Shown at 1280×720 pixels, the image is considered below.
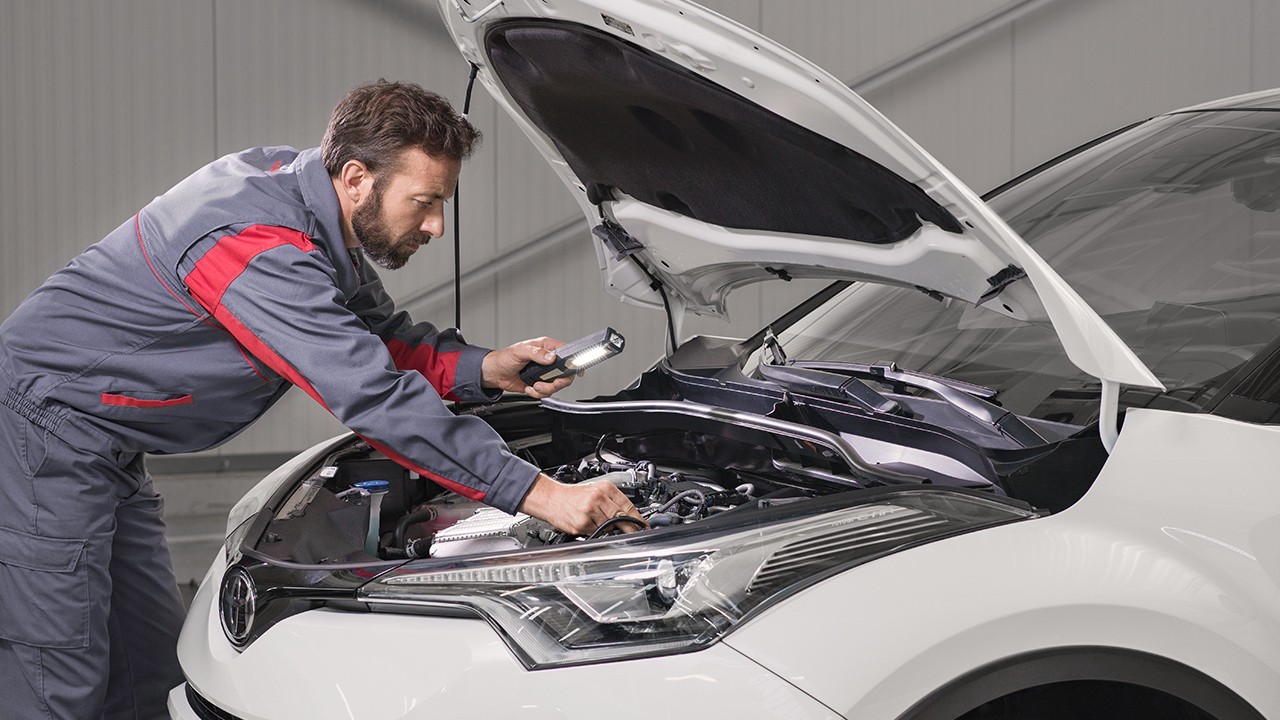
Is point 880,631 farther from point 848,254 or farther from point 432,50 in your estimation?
point 432,50

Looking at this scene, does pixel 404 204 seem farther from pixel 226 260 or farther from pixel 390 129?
pixel 226 260

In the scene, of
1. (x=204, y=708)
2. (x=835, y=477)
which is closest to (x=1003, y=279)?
(x=835, y=477)

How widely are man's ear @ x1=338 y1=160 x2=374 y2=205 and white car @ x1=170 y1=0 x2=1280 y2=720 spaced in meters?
0.28

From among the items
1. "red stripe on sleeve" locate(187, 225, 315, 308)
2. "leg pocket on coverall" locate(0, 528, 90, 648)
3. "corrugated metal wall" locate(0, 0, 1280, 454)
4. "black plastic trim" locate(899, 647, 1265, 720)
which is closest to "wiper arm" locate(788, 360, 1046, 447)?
"black plastic trim" locate(899, 647, 1265, 720)

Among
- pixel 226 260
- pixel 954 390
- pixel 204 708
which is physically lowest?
pixel 204 708

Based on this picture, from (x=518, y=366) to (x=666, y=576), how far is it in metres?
A: 0.88

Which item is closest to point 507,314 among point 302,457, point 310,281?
point 302,457

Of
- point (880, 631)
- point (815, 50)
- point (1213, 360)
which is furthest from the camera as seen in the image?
point (815, 50)

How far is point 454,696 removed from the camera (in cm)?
118

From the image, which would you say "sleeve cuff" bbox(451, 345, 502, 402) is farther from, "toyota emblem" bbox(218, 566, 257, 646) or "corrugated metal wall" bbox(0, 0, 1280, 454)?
"corrugated metal wall" bbox(0, 0, 1280, 454)

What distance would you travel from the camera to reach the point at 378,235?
1.76m

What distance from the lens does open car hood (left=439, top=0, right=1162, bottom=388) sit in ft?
4.34

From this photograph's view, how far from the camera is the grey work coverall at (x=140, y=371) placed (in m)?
1.57

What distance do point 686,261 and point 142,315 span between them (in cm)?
96
